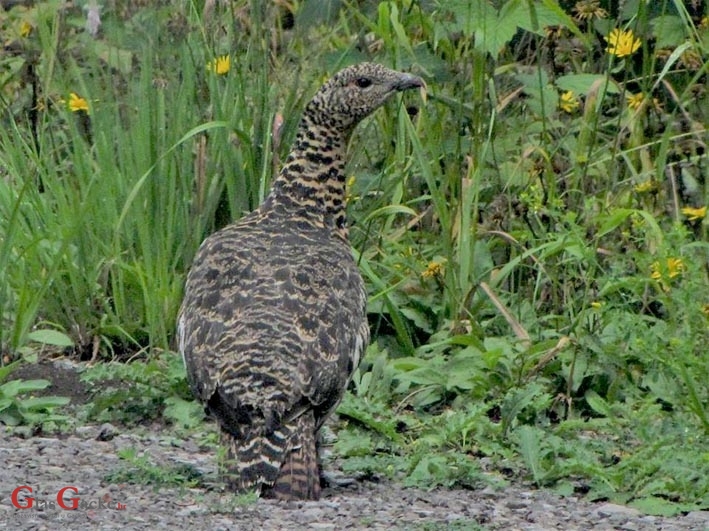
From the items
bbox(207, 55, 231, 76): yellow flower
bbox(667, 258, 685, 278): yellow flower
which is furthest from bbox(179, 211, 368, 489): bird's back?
bbox(207, 55, 231, 76): yellow flower

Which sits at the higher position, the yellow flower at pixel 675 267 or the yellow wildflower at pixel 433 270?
the yellow flower at pixel 675 267

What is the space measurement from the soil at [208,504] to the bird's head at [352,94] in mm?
1578

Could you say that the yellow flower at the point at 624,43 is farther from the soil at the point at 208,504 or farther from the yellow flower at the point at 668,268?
the soil at the point at 208,504

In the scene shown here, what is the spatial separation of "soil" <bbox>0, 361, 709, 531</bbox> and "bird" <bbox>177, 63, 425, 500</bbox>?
0.19 meters

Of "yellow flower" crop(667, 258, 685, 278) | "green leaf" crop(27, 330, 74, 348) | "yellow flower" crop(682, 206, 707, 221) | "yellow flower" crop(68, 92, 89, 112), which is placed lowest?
"green leaf" crop(27, 330, 74, 348)

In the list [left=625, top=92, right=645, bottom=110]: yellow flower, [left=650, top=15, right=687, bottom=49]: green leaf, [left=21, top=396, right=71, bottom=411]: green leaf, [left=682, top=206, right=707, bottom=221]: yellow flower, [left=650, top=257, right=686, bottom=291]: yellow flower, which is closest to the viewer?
[left=650, top=257, right=686, bottom=291]: yellow flower

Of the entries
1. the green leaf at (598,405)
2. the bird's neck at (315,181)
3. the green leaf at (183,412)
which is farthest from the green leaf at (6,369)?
the green leaf at (598,405)

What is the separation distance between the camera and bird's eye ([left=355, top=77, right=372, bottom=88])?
6.45 metres

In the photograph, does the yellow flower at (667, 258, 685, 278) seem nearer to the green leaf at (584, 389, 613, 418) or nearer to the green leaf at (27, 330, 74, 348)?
the green leaf at (584, 389, 613, 418)

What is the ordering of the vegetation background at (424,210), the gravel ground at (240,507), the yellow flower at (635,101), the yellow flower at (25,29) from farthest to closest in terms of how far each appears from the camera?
the yellow flower at (25,29), the yellow flower at (635,101), the vegetation background at (424,210), the gravel ground at (240,507)

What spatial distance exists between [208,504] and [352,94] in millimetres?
2209

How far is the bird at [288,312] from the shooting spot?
505 centimetres

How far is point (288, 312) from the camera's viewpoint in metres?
5.39

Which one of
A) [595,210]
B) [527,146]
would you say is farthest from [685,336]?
[527,146]
